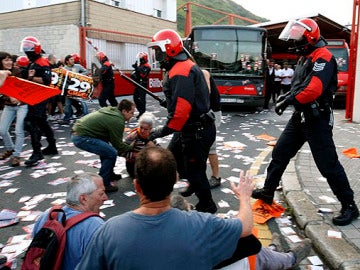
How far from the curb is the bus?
26.6ft

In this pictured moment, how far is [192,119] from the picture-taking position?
13.0ft

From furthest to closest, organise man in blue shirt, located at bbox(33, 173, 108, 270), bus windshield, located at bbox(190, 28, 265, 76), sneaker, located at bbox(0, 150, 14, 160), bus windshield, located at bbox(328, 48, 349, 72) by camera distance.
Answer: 1. bus windshield, located at bbox(328, 48, 349, 72)
2. bus windshield, located at bbox(190, 28, 265, 76)
3. sneaker, located at bbox(0, 150, 14, 160)
4. man in blue shirt, located at bbox(33, 173, 108, 270)

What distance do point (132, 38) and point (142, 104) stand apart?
10.4m

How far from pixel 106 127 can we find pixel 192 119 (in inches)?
59.0

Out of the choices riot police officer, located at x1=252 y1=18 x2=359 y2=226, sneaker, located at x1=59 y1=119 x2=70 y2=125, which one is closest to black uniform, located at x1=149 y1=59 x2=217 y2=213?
riot police officer, located at x1=252 y1=18 x2=359 y2=226

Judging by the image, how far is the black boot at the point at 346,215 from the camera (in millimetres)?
3863

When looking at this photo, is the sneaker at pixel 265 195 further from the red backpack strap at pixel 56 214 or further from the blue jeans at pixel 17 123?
the blue jeans at pixel 17 123

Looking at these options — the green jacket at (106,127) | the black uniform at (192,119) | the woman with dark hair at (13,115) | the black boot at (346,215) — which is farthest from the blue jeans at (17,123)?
the black boot at (346,215)

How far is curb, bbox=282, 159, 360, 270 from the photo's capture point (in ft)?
10.6

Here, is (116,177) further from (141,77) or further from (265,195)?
(141,77)

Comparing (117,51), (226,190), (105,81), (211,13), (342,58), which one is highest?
(211,13)

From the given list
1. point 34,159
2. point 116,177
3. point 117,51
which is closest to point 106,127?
point 116,177

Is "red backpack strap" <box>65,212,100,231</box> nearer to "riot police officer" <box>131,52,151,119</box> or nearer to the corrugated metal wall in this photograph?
"riot police officer" <box>131,52,151,119</box>

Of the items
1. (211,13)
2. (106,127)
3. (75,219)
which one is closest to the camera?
(75,219)
